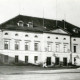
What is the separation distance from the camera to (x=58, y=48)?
7.90 feet

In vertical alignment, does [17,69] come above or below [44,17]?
below

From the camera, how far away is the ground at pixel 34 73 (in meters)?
2.08

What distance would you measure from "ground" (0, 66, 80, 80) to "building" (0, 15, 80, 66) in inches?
3.3

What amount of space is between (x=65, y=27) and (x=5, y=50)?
0.85 meters

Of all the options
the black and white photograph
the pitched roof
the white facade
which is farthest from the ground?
the pitched roof

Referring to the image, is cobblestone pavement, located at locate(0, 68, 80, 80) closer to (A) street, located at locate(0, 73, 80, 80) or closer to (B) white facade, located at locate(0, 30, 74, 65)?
(A) street, located at locate(0, 73, 80, 80)

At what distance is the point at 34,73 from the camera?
2.29 meters

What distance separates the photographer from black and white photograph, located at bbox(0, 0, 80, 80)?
2.15 meters

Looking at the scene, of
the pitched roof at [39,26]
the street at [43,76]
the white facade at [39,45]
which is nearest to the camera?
the street at [43,76]

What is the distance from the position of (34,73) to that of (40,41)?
0.37 m

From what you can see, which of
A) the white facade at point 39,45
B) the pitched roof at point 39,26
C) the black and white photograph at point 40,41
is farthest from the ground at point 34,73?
the pitched roof at point 39,26

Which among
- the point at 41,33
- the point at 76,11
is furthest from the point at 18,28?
the point at 76,11

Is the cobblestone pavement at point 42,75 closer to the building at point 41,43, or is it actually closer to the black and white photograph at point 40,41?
the black and white photograph at point 40,41

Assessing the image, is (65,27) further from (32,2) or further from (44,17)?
(32,2)
